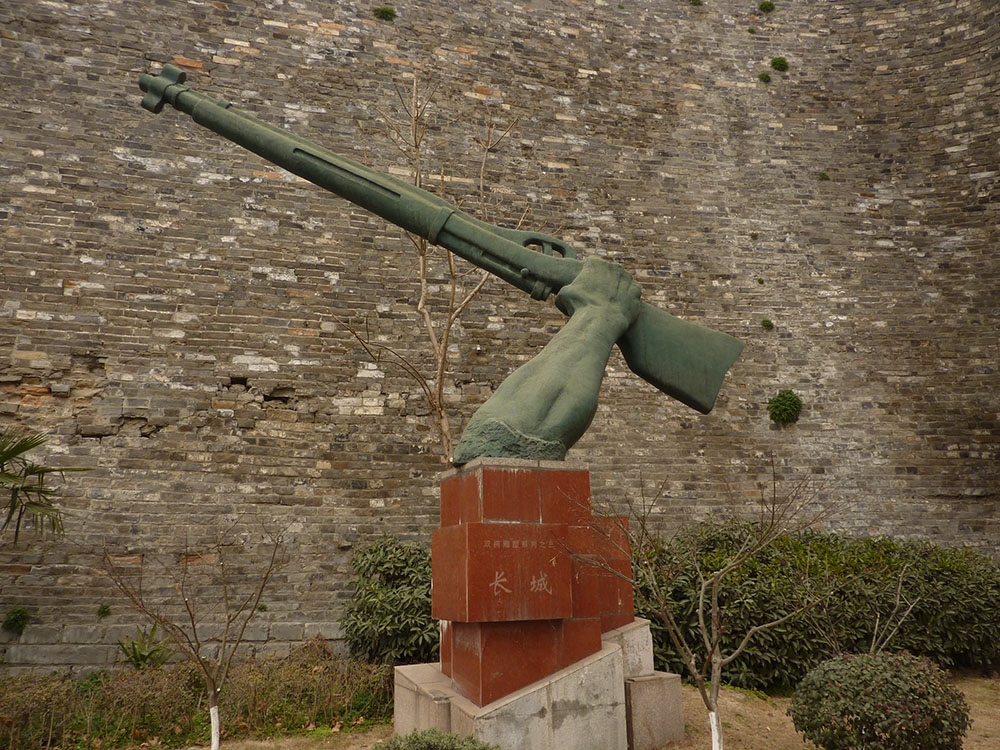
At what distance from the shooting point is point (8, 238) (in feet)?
26.9

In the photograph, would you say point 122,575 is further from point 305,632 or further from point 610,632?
point 610,632

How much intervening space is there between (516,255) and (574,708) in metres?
2.75

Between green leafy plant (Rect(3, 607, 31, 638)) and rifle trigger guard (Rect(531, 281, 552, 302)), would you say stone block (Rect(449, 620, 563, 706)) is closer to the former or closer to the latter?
rifle trigger guard (Rect(531, 281, 552, 302))

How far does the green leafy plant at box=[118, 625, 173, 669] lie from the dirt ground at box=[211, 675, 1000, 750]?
182cm

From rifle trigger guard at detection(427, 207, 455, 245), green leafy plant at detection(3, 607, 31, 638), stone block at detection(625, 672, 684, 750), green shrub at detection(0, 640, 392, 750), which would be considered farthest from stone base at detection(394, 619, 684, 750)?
green leafy plant at detection(3, 607, 31, 638)

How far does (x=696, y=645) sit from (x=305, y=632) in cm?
408

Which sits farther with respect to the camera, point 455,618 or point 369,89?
point 369,89

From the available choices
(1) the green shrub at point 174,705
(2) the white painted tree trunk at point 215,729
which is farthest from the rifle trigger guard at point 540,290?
(1) the green shrub at point 174,705

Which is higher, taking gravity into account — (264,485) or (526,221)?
(526,221)

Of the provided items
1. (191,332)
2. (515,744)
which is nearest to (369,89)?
(191,332)

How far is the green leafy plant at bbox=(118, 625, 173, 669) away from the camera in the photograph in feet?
21.7

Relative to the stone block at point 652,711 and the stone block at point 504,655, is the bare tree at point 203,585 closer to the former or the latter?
the stone block at point 504,655

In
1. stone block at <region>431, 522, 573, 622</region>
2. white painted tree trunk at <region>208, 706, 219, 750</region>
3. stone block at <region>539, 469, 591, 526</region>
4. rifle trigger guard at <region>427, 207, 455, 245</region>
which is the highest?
rifle trigger guard at <region>427, 207, 455, 245</region>

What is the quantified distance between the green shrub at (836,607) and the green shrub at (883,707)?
1.95 meters
